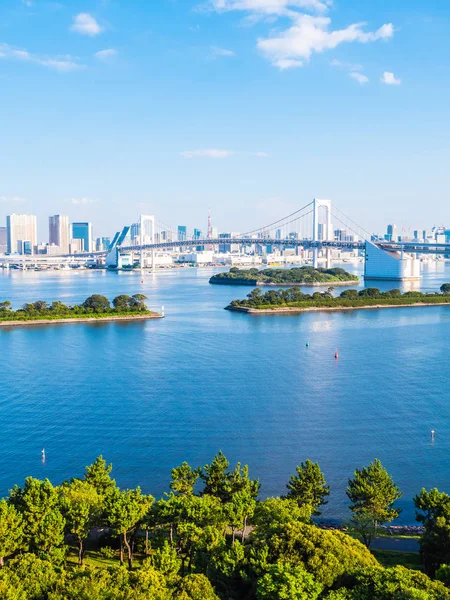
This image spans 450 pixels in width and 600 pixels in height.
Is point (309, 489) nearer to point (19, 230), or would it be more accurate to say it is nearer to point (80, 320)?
point (80, 320)

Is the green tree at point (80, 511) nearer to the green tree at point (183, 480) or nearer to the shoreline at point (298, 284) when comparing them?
the green tree at point (183, 480)

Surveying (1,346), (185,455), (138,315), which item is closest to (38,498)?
(185,455)

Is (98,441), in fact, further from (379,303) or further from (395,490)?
(379,303)

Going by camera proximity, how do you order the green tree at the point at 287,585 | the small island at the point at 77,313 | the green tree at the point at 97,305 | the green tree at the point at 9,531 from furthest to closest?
1. the green tree at the point at 97,305
2. the small island at the point at 77,313
3. the green tree at the point at 9,531
4. the green tree at the point at 287,585

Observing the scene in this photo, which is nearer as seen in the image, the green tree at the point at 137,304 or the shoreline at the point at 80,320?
the shoreline at the point at 80,320

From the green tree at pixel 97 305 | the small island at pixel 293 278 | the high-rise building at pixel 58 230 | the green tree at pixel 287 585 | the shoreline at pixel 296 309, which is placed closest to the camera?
the green tree at pixel 287 585

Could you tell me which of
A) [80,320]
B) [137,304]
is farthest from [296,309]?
[80,320]

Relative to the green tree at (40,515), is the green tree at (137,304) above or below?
above

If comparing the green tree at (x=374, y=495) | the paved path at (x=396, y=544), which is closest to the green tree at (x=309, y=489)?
the green tree at (x=374, y=495)

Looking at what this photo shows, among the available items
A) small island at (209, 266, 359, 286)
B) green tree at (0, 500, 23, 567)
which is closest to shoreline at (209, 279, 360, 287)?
small island at (209, 266, 359, 286)
